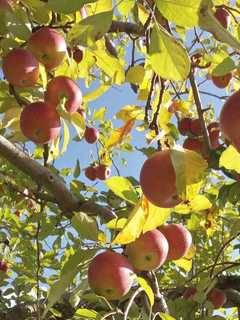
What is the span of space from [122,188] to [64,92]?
0.37 metres

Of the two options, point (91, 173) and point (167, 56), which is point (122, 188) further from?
point (91, 173)

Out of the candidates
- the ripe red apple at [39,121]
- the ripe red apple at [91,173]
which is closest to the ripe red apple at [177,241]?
the ripe red apple at [39,121]

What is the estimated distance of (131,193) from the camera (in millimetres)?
1338

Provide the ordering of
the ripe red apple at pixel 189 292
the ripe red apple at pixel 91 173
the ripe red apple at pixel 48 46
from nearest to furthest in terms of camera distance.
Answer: the ripe red apple at pixel 48 46 < the ripe red apple at pixel 189 292 < the ripe red apple at pixel 91 173

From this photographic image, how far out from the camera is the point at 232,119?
95 centimetres

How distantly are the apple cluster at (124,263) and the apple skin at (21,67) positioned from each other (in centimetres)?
57

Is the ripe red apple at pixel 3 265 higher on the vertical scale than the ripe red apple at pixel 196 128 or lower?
lower

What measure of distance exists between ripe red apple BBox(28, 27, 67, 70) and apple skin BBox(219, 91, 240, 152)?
2.12 ft

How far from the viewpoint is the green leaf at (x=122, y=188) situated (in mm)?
1329

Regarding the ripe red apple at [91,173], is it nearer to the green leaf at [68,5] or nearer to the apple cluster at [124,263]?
the apple cluster at [124,263]

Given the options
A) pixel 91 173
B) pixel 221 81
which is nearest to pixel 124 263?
pixel 221 81

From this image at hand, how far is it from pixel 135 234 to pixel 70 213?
0.56m

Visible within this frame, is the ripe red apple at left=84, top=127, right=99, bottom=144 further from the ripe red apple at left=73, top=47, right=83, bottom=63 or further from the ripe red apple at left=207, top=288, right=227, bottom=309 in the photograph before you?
the ripe red apple at left=73, top=47, right=83, bottom=63

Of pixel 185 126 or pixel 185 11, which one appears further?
pixel 185 126
